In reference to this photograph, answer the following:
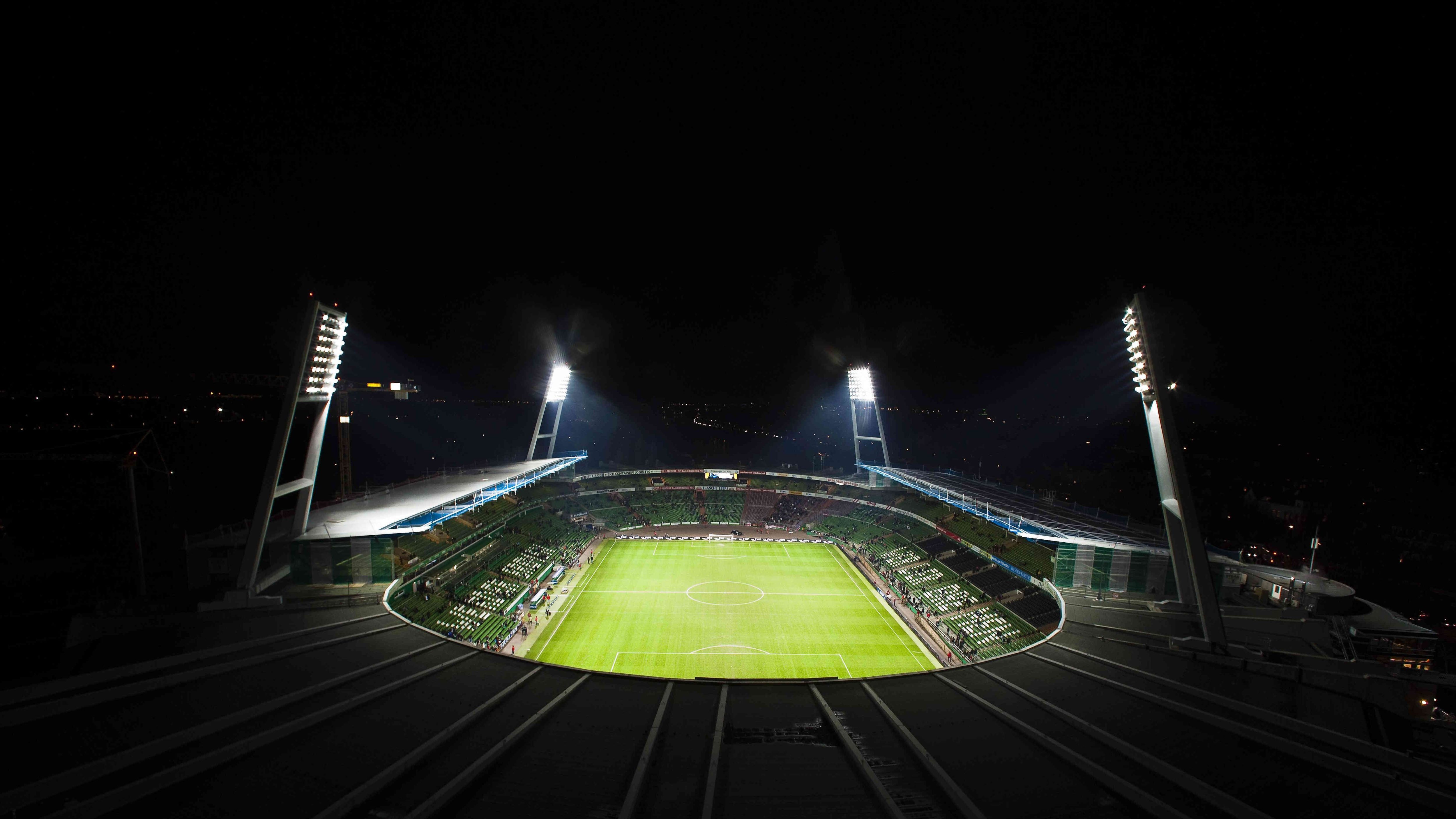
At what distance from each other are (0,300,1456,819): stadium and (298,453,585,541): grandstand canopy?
0.92 feet

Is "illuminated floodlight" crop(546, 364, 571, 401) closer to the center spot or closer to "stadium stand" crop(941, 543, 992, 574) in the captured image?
the center spot

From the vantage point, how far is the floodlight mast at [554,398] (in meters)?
44.9

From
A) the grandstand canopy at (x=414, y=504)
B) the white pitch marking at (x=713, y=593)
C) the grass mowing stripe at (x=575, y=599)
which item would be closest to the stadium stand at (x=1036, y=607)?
the white pitch marking at (x=713, y=593)

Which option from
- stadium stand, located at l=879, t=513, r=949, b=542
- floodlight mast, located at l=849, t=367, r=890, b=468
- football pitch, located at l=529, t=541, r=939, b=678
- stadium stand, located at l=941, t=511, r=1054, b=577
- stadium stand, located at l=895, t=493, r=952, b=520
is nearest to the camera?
football pitch, located at l=529, t=541, r=939, b=678

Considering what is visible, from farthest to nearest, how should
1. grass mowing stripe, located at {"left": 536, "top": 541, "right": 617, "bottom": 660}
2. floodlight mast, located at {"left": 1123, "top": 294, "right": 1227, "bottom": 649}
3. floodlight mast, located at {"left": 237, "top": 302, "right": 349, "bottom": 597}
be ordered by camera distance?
grass mowing stripe, located at {"left": 536, "top": 541, "right": 617, "bottom": 660} < floodlight mast, located at {"left": 237, "top": 302, "right": 349, "bottom": 597} < floodlight mast, located at {"left": 1123, "top": 294, "right": 1227, "bottom": 649}

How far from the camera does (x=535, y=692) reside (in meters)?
9.91

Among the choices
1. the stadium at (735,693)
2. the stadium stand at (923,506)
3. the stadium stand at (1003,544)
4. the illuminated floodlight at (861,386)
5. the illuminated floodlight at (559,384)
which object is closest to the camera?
the stadium at (735,693)

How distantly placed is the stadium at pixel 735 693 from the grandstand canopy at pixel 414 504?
0.28 meters

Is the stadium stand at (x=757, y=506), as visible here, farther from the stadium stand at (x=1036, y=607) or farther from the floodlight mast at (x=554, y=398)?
the stadium stand at (x=1036, y=607)

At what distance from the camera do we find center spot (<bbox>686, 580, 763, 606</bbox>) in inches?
1096

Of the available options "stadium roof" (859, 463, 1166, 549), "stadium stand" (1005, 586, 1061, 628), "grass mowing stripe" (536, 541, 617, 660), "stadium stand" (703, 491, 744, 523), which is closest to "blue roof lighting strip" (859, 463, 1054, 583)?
"stadium roof" (859, 463, 1166, 549)

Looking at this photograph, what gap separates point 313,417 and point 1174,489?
26.9 m

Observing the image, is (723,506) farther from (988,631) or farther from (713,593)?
(988,631)

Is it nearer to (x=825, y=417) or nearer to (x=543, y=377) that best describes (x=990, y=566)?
(x=543, y=377)
